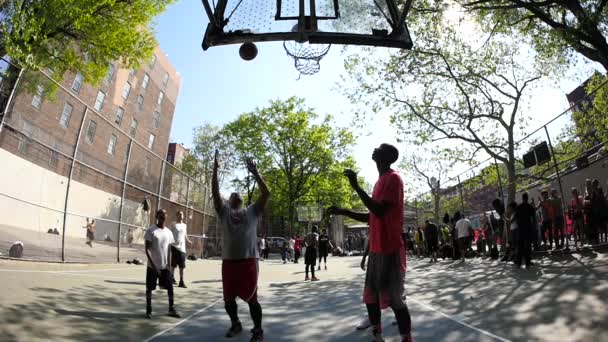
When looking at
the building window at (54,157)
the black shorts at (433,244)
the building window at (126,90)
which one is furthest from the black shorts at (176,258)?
the building window at (126,90)

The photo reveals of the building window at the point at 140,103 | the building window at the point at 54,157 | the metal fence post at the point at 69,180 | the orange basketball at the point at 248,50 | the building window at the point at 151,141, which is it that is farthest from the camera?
the building window at the point at 151,141

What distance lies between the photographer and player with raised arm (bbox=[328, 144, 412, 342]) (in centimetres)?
363

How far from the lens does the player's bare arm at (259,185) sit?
479cm

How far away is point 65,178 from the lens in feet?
31.1

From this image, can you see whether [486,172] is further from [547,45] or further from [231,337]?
[231,337]

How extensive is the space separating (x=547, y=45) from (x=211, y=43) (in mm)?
12838

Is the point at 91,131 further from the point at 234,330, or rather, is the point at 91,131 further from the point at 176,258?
the point at 234,330

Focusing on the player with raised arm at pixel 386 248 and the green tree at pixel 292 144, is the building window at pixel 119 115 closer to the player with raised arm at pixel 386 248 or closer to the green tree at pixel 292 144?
the green tree at pixel 292 144

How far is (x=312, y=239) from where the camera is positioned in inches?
524

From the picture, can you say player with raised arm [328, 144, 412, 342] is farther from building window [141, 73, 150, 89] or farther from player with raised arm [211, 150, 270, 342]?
building window [141, 73, 150, 89]

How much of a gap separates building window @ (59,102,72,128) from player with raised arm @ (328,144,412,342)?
7.72m

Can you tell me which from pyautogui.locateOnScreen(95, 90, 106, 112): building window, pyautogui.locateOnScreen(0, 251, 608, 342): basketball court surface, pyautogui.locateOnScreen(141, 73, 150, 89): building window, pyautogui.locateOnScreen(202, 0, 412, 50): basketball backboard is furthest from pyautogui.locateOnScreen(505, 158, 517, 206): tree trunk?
pyautogui.locateOnScreen(141, 73, 150, 89): building window

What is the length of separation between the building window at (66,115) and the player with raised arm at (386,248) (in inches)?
304

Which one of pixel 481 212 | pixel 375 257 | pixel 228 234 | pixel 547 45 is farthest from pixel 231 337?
pixel 547 45
